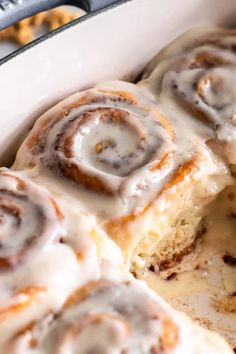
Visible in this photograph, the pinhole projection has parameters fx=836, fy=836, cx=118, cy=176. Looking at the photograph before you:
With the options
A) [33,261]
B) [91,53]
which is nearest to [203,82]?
[91,53]

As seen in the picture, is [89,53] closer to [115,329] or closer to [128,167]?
[128,167]

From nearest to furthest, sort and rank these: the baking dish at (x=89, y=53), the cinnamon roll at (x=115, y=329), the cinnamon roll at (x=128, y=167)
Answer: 1. the cinnamon roll at (x=115, y=329)
2. the cinnamon roll at (x=128, y=167)
3. the baking dish at (x=89, y=53)

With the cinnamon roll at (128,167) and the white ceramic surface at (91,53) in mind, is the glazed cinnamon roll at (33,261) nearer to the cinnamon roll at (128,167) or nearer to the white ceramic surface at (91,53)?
the cinnamon roll at (128,167)

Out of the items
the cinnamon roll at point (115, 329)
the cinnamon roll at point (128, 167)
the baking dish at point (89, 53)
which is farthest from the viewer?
the baking dish at point (89, 53)

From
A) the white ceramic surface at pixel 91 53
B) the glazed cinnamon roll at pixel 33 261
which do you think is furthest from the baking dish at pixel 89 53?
the glazed cinnamon roll at pixel 33 261

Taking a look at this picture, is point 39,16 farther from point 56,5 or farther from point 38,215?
point 38,215

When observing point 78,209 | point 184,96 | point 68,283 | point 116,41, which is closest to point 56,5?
point 116,41
